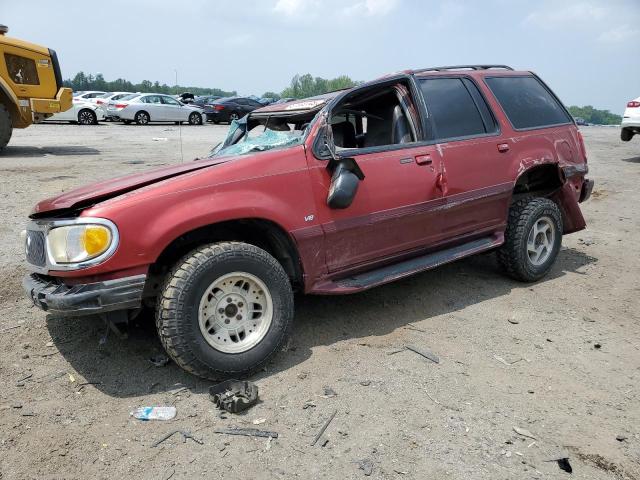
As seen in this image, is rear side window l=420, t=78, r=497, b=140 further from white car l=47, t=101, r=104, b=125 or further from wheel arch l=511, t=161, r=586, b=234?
white car l=47, t=101, r=104, b=125

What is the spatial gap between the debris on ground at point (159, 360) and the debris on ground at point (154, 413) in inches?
19.0

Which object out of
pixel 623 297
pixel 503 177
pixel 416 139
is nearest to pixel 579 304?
pixel 623 297

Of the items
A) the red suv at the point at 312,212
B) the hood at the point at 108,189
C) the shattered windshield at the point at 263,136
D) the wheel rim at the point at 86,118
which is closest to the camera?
the red suv at the point at 312,212

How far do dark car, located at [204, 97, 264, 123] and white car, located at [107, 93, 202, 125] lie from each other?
202 cm

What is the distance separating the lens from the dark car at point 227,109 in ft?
96.9

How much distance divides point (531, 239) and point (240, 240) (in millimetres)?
2867

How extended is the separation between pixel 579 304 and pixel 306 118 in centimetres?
284

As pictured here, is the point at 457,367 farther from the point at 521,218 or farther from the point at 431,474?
the point at 521,218

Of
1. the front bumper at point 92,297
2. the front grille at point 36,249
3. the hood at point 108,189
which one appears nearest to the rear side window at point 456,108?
the hood at point 108,189

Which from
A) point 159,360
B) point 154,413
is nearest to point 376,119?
point 159,360

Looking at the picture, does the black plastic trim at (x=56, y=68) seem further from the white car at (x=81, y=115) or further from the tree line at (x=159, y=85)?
the tree line at (x=159, y=85)

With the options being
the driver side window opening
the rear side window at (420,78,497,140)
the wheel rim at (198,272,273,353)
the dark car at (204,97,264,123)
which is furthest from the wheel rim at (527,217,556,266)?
the dark car at (204,97,264,123)

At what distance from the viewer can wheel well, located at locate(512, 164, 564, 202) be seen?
17.0 ft

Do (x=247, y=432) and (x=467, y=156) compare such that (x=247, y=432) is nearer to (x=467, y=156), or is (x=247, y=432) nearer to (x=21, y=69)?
(x=467, y=156)
